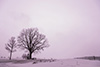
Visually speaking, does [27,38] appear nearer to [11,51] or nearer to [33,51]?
[33,51]

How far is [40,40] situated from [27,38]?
4.88 meters

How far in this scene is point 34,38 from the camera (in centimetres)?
3953

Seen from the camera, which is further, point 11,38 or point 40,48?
point 11,38

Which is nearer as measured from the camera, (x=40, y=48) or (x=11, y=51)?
(x=40, y=48)

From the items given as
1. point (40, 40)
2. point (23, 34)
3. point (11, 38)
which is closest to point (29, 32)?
point (23, 34)

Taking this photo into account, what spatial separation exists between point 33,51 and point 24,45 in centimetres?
397

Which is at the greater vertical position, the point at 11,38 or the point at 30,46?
the point at 11,38

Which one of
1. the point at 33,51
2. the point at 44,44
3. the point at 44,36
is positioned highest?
the point at 44,36

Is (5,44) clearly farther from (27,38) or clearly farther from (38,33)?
(38,33)

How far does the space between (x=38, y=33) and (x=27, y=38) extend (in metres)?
4.52

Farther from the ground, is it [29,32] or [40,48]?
[29,32]

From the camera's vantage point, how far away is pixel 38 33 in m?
40.3

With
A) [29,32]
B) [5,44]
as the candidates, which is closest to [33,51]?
[29,32]

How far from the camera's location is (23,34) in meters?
39.7
